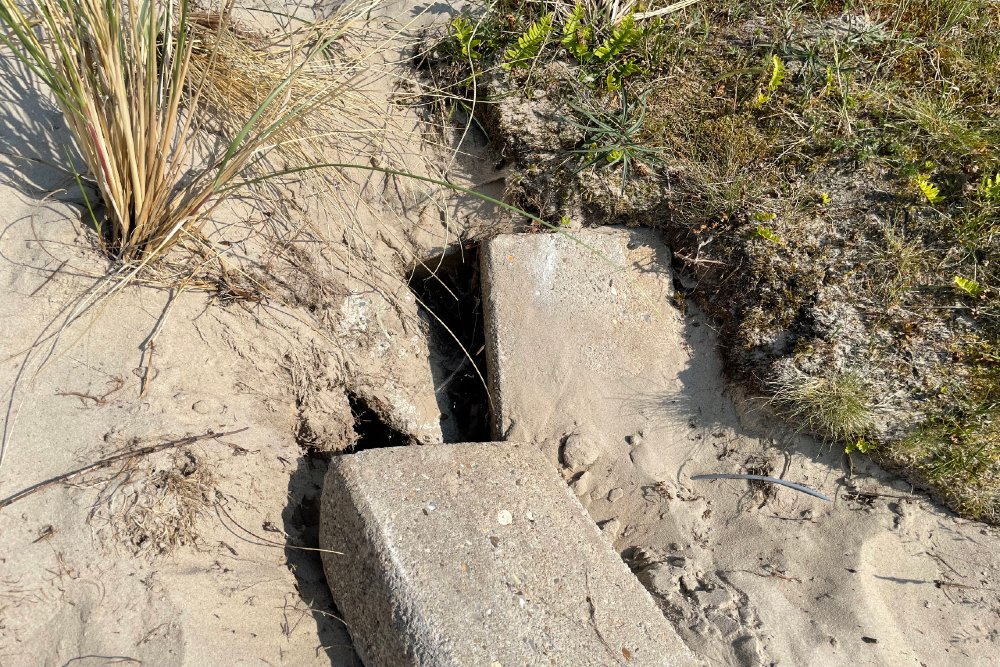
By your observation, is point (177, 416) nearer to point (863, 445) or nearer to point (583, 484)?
point (583, 484)

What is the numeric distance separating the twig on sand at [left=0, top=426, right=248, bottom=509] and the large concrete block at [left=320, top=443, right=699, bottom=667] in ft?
1.36

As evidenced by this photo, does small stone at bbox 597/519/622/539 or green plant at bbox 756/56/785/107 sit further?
green plant at bbox 756/56/785/107

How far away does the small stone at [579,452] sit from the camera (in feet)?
8.67

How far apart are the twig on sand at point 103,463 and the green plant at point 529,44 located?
1.84 m

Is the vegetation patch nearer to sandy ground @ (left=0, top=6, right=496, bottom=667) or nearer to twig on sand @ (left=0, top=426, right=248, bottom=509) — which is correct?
sandy ground @ (left=0, top=6, right=496, bottom=667)

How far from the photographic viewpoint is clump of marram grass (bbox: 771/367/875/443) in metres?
2.55

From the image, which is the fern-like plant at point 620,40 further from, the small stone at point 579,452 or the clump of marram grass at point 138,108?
the small stone at point 579,452

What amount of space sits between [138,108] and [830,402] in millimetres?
2348

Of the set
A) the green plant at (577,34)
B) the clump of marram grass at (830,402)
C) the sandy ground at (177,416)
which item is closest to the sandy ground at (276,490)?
the sandy ground at (177,416)

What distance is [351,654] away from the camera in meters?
2.15

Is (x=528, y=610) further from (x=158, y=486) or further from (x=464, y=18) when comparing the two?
(x=464, y=18)

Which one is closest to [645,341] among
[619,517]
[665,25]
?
[619,517]

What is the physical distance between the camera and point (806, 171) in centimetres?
289

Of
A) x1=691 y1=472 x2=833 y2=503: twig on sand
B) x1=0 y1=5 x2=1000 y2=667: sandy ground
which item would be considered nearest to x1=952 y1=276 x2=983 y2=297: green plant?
x1=0 y1=5 x2=1000 y2=667: sandy ground
